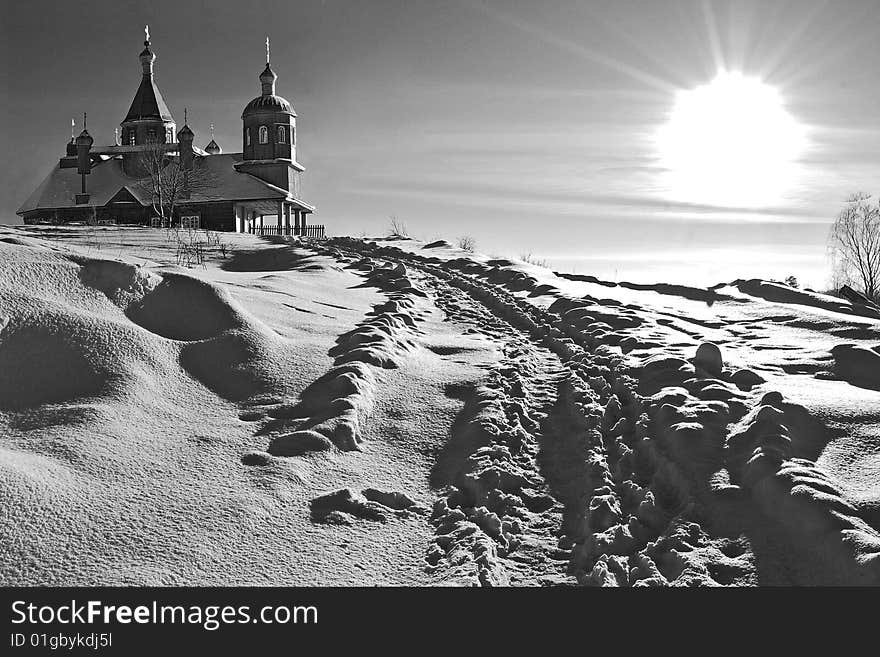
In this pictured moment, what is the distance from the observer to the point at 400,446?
4.56 m

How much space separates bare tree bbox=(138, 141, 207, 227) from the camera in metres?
32.6

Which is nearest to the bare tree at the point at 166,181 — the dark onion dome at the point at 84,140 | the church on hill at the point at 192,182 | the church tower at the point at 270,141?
the church on hill at the point at 192,182

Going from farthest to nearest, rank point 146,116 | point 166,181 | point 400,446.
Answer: point 146,116
point 166,181
point 400,446

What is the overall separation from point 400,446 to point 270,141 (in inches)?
1334

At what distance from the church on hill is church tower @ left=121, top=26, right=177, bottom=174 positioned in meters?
1.02

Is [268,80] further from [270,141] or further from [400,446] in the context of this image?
[400,446]

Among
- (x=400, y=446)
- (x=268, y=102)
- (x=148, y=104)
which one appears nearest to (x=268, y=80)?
(x=268, y=102)

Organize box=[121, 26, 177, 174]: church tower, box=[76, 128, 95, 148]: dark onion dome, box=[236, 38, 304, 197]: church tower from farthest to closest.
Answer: box=[121, 26, 177, 174]: church tower, box=[76, 128, 95, 148]: dark onion dome, box=[236, 38, 304, 197]: church tower

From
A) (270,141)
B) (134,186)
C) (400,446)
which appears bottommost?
(400,446)

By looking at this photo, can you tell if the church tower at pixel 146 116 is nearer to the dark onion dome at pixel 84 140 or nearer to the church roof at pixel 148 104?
the church roof at pixel 148 104

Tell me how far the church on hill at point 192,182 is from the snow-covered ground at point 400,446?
26542 millimetres

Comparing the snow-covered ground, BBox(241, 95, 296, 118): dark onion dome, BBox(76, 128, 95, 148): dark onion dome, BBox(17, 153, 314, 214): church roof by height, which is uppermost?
BBox(241, 95, 296, 118): dark onion dome

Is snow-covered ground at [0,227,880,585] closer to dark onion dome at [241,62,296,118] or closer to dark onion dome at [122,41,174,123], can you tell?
dark onion dome at [241,62,296,118]

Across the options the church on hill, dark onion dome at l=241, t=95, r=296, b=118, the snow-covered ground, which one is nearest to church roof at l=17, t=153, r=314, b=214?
the church on hill
